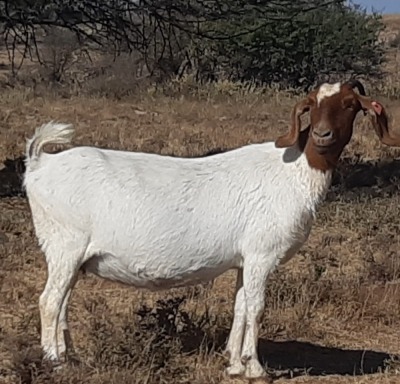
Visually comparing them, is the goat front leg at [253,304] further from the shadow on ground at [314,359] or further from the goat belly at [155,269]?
the shadow on ground at [314,359]

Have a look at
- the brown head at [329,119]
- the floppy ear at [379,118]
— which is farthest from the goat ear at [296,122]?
the floppy ear at [379,118]

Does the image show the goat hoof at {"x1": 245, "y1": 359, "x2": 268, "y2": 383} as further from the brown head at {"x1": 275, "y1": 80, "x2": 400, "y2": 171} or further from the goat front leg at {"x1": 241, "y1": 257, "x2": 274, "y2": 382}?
the brown head at {"x1": 275, "y1": 80, "x2": 400, "y2": 171}

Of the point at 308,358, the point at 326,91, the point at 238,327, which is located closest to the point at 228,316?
the point at 308,358

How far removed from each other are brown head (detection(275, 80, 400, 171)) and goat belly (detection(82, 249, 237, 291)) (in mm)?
803

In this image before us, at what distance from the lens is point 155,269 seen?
6.06 meters

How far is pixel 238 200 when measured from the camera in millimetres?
6281

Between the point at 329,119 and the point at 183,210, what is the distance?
3.21 ft

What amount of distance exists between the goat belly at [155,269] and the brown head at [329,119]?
803 millimetres

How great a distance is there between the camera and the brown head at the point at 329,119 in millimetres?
6113

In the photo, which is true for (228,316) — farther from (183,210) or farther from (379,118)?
(379,118)

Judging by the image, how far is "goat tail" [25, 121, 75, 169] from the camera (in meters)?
6.22

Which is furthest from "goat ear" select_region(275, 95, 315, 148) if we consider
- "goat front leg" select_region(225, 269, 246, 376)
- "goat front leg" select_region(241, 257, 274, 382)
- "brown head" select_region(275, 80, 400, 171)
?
"goat front leg" select_region(225, 269, 246, 376)

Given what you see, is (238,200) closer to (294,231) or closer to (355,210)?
(294,231)

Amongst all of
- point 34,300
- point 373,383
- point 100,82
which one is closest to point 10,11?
point 34,300
